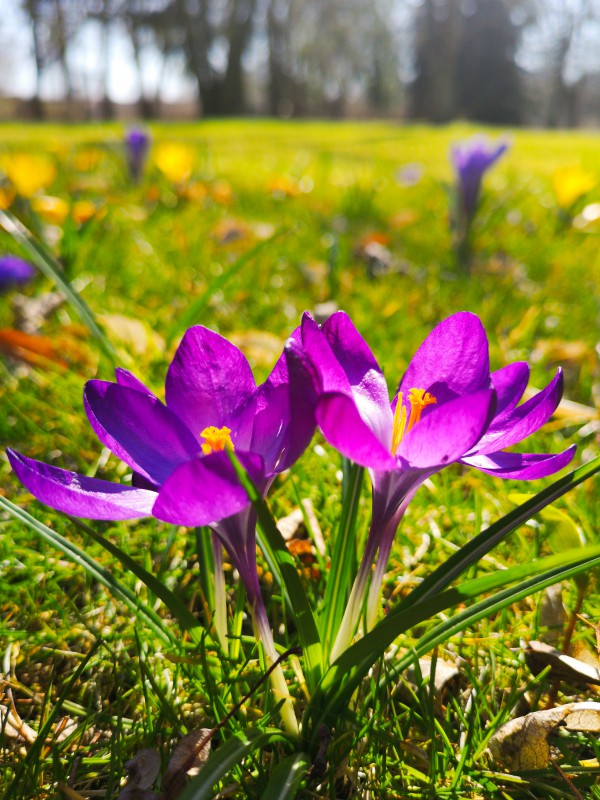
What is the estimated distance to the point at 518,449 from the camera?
5.05 feet

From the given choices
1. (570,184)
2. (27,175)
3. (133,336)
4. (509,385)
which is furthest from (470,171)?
(509,385)

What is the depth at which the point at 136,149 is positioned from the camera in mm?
4008

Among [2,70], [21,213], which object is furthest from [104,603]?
[2,70]

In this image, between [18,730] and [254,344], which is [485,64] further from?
[18,730]

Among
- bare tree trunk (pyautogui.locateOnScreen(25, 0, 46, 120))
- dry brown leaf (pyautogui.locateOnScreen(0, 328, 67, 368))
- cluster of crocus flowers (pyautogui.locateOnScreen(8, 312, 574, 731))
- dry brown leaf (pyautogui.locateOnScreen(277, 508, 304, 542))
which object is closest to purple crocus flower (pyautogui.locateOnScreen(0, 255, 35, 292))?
dry brown leaf (pyautogui.locateOnScreen(0, 328, 67, 368))

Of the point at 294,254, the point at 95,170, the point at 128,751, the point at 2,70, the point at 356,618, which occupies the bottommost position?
the point at 128,751

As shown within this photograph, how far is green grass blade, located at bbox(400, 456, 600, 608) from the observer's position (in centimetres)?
72

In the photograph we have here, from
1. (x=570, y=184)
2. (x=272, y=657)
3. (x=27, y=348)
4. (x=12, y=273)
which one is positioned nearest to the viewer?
(x=272, y=657)

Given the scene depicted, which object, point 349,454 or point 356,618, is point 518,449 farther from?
point 349,454

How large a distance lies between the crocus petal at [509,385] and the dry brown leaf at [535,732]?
1.31 feet

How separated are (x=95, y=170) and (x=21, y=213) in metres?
2.97

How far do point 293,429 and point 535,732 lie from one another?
52cm

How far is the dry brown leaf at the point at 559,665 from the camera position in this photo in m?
0.95

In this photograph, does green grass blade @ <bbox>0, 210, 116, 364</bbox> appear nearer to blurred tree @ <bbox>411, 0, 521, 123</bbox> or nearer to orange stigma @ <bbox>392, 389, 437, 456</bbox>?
orange stigma @ <bbox>392, 389, 437, 456</bbox>
